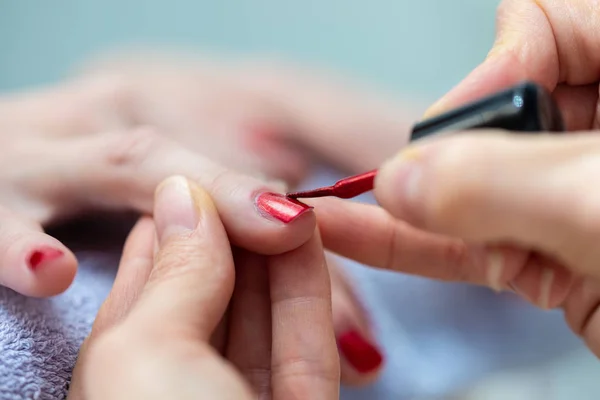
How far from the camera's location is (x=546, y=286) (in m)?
0.47

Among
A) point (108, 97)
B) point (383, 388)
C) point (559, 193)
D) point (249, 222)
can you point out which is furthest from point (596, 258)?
point (108, 97)

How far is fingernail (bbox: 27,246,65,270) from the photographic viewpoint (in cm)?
53

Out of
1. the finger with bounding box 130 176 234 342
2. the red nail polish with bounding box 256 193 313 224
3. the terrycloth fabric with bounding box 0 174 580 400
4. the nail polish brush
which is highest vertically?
the nail polish brush

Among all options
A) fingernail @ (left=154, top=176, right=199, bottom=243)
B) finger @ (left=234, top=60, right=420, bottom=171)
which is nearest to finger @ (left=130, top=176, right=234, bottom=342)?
fingernail @ (left=154, top=176, right=199, bottom=243)

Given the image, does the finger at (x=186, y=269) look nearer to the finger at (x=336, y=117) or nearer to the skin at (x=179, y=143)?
the skin at (x=179, y=143)

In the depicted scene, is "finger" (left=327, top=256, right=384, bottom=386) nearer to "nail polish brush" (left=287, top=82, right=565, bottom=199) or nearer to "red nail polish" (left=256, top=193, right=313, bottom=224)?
"red nail polish" (left=256, top=193, right=313, bottom=224)

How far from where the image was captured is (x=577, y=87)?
63 centimetres

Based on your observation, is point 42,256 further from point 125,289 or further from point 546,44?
point 546,44

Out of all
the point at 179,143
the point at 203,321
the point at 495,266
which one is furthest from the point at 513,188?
the point at 179,143

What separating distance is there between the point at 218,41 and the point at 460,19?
46 cm

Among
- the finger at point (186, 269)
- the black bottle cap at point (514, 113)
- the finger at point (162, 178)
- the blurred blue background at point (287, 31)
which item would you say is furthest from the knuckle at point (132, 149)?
the blurred blue background at point (287, 31)

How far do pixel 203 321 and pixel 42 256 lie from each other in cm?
19

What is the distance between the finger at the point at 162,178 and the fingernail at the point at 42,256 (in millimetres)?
133

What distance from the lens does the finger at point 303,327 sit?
0.52 m
